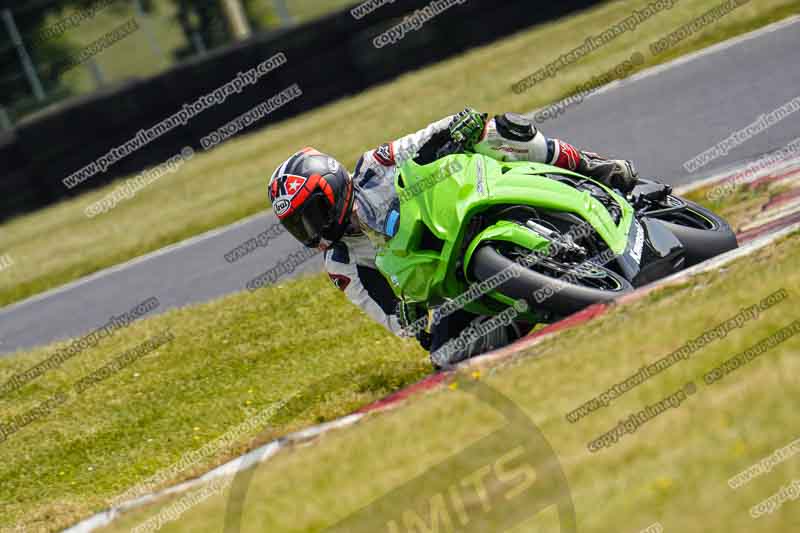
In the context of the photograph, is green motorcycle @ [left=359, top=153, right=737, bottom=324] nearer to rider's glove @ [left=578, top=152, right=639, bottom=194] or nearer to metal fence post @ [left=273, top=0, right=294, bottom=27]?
rider's glove @ [left=578, top=152, right=639, bottom=194]

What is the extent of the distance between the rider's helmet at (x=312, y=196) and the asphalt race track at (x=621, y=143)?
446 centimetres

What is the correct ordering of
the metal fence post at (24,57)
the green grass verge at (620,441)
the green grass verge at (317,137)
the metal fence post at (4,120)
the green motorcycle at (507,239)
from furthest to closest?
the metal fence post at (4,120) → the metal fence post at (24,57) → the green grass verge at (317,137) → the green motorcycle at (507,239) → the green grass verge at (620,441)

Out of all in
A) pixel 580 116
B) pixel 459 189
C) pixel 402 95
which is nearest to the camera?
pixel 459 189

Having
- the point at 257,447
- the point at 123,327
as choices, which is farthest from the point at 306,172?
the point at 123,327

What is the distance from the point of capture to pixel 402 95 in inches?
703

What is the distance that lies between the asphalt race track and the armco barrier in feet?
18.3

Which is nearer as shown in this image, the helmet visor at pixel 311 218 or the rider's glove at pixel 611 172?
the helmet visor at pixel 311 218

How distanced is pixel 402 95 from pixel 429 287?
12.3 metres

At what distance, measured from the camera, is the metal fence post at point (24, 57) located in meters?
18.8

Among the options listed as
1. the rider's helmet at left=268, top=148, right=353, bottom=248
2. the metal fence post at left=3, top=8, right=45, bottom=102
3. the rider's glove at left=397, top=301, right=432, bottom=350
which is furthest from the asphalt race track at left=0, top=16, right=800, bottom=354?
the metal fence post at left=3, top=8, right=45, bottom=102

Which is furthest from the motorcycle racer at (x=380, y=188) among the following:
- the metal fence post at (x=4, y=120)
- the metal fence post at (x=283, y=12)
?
the metal fence post at (x=4, y=120)

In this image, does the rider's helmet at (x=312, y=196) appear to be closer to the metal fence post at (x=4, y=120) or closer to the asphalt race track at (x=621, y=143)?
the asphalt race track at (x=621, y=143)

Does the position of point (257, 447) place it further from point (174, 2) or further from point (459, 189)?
point (174, 2)

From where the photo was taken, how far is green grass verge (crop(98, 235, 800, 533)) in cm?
336
